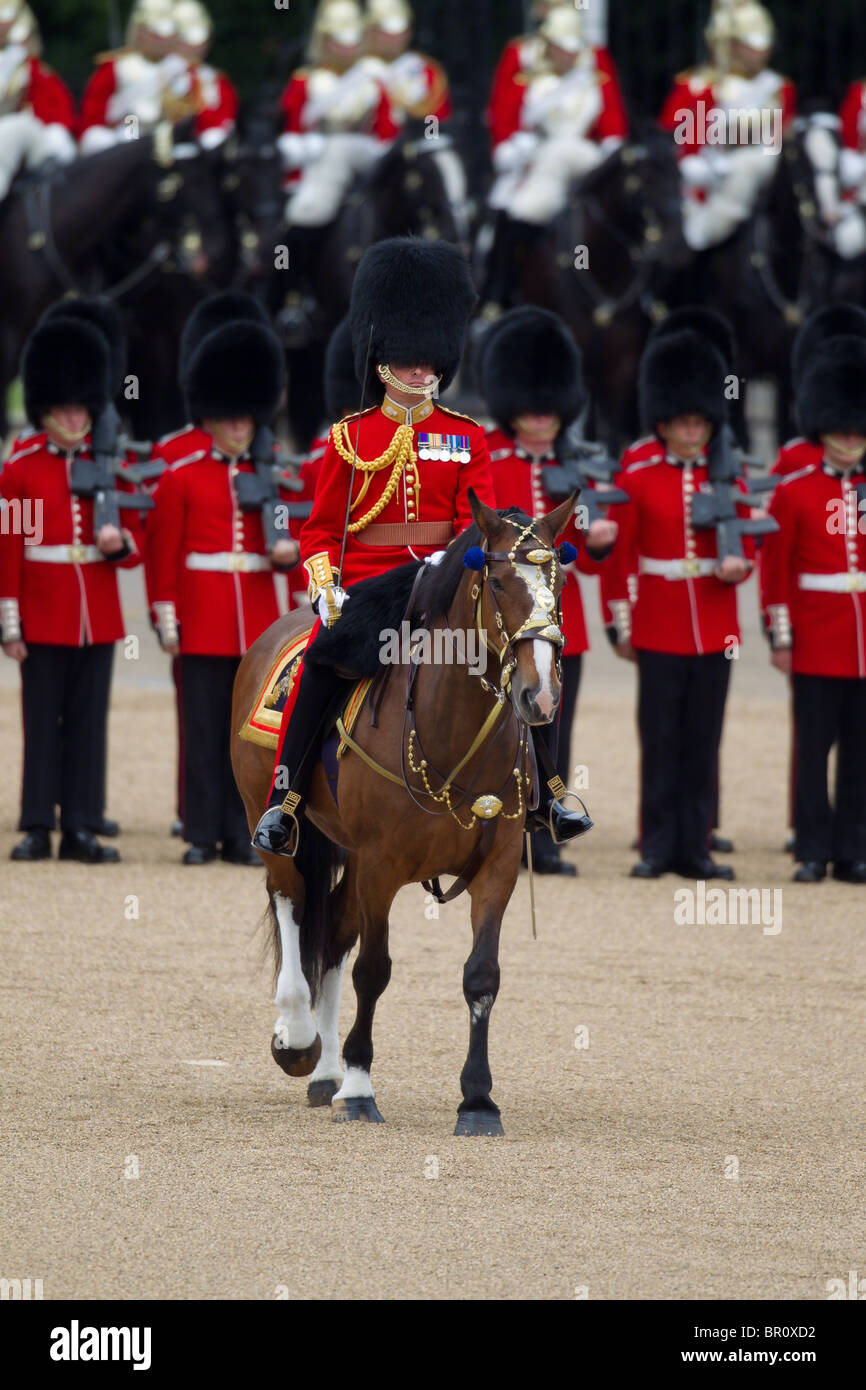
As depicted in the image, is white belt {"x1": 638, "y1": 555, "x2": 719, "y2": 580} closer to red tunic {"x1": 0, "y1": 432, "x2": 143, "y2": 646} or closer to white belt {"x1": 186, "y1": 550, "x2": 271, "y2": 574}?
white belt {"x1": 186, "y1": 550, "x2": 271, "y2": 574}

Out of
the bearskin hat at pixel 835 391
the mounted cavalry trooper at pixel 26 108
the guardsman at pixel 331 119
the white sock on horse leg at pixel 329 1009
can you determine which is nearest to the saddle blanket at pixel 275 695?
the white sock on horse leg at pixel 329 1009

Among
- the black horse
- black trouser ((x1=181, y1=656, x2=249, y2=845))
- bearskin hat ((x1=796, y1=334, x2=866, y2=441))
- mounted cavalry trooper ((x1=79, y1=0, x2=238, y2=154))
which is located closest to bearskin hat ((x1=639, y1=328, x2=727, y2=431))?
bearskin hat ((x1=796, y1=334, x2=866, y2=441))

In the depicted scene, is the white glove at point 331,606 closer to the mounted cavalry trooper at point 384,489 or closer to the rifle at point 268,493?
the mounted cavalry trooper at point 384,489

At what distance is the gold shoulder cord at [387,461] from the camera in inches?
206

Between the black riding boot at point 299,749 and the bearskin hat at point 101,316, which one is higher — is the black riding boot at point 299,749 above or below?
below

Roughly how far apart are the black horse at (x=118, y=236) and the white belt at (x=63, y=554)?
6079 mm

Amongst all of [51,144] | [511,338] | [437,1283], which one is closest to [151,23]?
[51,144]

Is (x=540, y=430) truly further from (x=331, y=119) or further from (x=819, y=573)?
(x=331, y=119)

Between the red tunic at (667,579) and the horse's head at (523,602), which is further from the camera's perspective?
the red tunic at (667,579)

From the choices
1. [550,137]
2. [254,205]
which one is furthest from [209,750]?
[550,137]

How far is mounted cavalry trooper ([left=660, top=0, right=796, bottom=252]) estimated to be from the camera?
49.9ft

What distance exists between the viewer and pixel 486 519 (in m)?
4.72

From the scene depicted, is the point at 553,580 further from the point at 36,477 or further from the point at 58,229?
the point at 58,229

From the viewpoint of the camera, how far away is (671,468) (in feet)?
27.2
